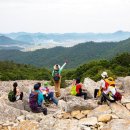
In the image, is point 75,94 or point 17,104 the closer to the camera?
point 17,104

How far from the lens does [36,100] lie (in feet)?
56.9

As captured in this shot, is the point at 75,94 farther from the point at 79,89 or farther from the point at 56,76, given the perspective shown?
the point at 56,76

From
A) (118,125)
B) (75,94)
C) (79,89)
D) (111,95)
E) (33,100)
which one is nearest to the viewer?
(118,125)

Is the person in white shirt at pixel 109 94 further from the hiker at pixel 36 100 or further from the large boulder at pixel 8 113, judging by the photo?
the large boulder at pixel 8 113

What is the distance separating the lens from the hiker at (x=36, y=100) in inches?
676

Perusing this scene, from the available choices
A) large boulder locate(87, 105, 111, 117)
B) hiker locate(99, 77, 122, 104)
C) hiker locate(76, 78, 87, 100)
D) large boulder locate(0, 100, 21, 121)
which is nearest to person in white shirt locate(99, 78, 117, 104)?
hiker locate(99, 77, 122, 104)

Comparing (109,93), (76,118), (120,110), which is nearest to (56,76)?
(109,93)

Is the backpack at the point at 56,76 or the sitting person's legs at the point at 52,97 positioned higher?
the backpack at the point at 56,76

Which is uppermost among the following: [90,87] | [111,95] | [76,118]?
[111,95]

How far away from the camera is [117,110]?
1520 cm

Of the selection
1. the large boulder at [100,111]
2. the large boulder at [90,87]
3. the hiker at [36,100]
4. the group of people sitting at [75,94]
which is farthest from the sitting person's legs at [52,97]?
the large boulder at [100,111]

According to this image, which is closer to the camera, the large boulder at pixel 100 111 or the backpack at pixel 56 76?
the large boulder at pixel 100 111

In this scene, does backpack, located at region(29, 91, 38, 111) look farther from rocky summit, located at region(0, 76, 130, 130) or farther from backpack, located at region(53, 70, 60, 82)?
backpack, located at region(53, 70, 60, 82)

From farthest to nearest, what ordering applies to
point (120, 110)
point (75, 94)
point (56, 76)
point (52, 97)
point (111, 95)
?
1. point (56, 76)
2. point (75, 94)
3. point (52, 97)
4. point (111, 95)
5. point (120, 110)
